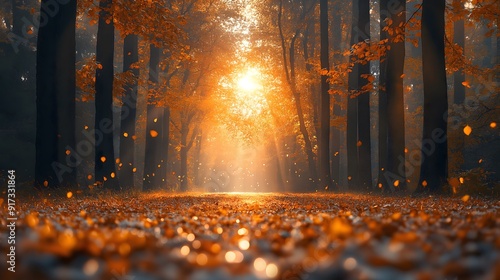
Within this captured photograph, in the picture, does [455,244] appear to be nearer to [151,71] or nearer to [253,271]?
[253,271]

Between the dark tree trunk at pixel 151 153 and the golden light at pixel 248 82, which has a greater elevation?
the golden light at pixel 248 82

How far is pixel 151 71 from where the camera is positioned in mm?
27406

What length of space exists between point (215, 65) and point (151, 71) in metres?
9.00

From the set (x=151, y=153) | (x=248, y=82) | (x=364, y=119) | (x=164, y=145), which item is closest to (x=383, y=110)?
(x=364, y=119)

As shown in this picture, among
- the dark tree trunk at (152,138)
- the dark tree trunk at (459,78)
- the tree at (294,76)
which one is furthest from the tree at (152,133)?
the dark tree trunk at (459,78)

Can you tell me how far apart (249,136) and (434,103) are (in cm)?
3075

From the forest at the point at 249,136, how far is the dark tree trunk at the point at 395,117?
0.15ft

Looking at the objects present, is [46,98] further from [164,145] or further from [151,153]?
[164,145]

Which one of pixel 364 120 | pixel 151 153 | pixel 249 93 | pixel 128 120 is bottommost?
pixel 151 153

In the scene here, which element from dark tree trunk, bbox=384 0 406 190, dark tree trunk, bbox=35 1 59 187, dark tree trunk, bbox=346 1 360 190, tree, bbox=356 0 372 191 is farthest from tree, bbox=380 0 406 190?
dark tree trunk, bbox=35 1 59 187

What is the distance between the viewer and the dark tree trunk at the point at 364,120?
838 inches

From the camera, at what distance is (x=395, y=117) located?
1822 centimetres

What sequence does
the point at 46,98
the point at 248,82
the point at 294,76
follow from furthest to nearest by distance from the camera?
the point at 248,82 < the point at 294,76 < the point at 46,98

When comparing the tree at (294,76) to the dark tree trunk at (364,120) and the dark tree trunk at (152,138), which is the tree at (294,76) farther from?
the dark tree trunk at (364,120)
